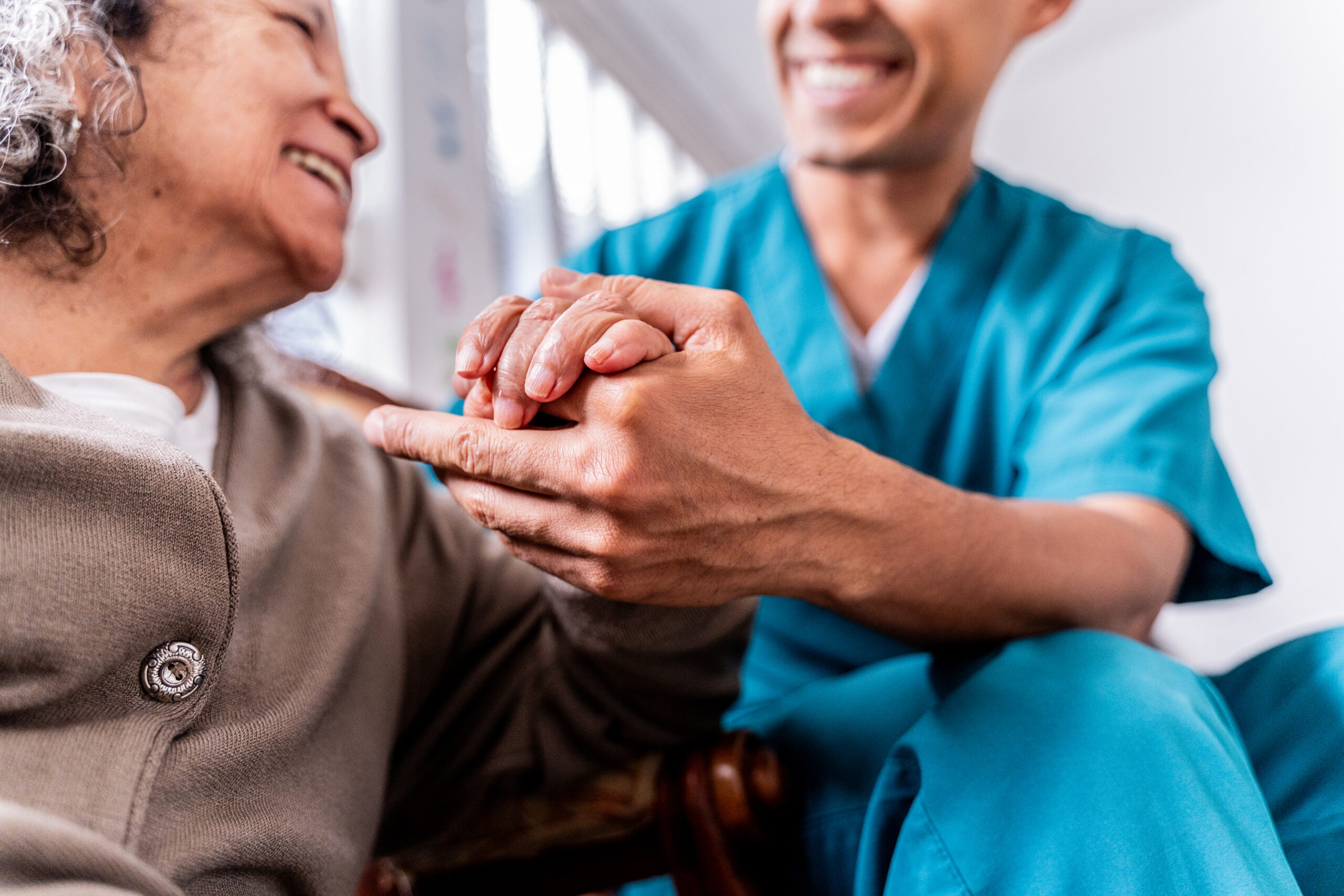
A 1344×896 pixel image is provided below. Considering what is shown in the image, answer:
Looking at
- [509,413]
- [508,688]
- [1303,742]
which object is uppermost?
[509,413]

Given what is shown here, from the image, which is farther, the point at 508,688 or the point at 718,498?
the point at 508,688

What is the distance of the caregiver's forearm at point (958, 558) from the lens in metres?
0.59

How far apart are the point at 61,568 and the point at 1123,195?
143 inches

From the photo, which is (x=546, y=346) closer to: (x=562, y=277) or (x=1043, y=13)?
(x=562, y=277)

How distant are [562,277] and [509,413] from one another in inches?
5.3

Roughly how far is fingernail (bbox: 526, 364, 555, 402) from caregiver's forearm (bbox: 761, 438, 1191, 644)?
5.9 inches

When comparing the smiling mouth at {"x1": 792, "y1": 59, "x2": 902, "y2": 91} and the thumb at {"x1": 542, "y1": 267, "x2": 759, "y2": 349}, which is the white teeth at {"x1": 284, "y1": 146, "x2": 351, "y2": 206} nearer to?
the thumb at {"x1": 542, "y1": 267, "x2": 759, "y2": 349}

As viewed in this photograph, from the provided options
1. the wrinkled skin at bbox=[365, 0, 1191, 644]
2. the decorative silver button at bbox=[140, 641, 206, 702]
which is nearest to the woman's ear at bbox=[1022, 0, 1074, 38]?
the wrinkled skin at bbox=[365, 0, 1191, 644]

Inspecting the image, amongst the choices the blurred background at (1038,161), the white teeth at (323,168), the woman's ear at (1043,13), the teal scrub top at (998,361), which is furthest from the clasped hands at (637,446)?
the blurred background at (1038,161)

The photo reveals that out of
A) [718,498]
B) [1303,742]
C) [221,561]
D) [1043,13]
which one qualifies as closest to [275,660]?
[221,561]

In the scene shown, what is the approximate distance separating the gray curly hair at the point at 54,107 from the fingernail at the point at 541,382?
0.36 meters

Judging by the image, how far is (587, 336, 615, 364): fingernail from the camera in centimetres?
51

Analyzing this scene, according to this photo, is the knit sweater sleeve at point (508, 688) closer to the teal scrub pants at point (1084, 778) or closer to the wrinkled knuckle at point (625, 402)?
the teal scrub pants at point (1084, 778)

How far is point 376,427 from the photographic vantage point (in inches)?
23.9
